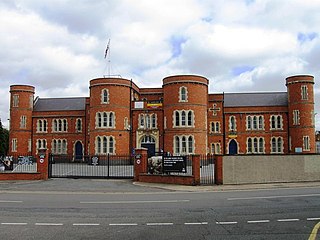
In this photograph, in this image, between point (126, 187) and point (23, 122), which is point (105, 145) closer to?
point (23, 122)

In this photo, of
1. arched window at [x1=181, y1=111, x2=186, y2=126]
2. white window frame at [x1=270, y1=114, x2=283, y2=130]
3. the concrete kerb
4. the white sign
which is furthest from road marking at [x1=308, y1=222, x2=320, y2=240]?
white window frame at [x1=270, y1=114, x2=283, y2=130]

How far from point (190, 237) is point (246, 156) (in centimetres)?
1390

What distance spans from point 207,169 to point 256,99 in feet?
111

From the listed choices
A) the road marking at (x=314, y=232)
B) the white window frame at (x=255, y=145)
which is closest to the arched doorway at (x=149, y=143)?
the white window frame at (x=255, y=145)

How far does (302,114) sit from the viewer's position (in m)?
51.3

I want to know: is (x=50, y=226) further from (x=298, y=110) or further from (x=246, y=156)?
(x=298, y=110)

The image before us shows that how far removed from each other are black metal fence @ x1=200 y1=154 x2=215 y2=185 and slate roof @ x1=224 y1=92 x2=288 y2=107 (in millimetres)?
29933

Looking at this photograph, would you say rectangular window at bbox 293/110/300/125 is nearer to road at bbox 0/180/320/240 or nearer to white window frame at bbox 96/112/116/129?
white window frame at bbox 96/112/116/129

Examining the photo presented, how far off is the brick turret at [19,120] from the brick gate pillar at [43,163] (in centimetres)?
3541

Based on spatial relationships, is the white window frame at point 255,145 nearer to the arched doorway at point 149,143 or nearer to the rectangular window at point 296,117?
the rectangular window at point 296,117

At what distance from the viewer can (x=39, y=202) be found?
45.8 ft

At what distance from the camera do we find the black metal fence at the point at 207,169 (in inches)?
848

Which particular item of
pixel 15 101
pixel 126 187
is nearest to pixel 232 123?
pixel 15 101

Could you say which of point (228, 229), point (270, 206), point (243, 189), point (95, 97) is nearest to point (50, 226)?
point (228, 229)
